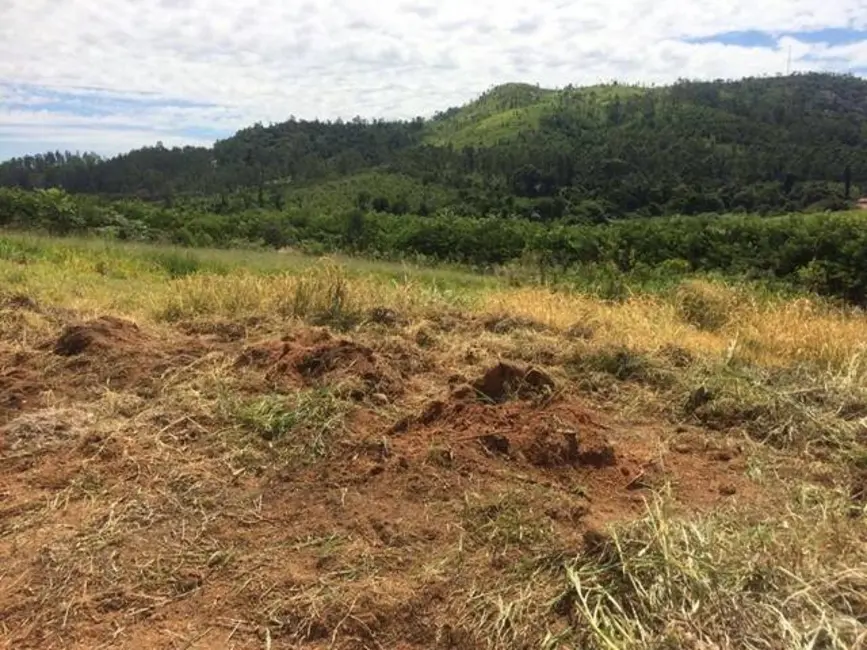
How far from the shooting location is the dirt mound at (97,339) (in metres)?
5.14

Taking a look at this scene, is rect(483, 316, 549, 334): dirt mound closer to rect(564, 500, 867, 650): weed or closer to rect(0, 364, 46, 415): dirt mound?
rect(0, 364, 46, 415): dirt mound

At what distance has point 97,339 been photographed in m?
5.21

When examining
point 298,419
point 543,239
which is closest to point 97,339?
point 298,419

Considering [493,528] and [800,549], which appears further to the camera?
[493,528]

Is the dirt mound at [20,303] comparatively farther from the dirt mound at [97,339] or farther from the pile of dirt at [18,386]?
the pile of dirt at [18,386]

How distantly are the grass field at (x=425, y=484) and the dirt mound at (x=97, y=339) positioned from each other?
0.10ft

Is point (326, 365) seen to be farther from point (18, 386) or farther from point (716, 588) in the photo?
Answer: point (716, 588)

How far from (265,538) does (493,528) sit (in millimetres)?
916

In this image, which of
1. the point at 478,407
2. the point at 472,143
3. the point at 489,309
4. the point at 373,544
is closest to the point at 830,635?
the point at 373,544

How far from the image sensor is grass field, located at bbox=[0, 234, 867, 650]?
2416mm

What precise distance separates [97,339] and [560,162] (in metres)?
68.7

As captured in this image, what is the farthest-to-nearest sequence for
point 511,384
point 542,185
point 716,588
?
point 542,185
point 511,384
point 716,588

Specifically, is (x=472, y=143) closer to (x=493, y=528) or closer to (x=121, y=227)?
(x=121, y=227)

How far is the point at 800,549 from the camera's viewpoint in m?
2.44
